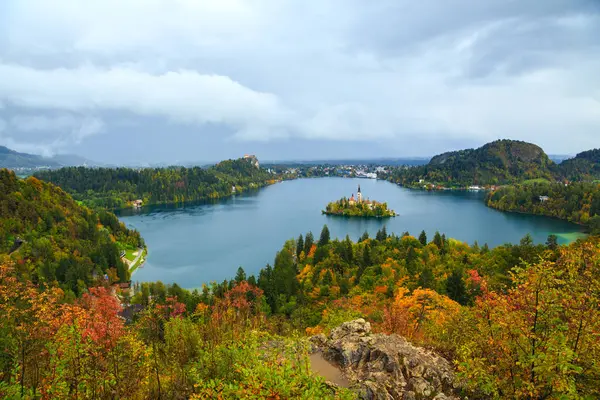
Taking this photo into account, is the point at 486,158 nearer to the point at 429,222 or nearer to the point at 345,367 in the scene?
the point at 429,222

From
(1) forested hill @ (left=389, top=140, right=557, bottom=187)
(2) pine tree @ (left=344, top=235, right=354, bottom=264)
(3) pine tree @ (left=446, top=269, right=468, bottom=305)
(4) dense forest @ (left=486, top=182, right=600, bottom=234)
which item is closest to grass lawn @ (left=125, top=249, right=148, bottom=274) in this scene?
(2) pine tree @ (left=344, top=235, right=354, bottom=264)

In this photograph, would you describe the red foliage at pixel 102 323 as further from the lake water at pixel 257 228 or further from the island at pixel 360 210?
the island at pixel 360 210

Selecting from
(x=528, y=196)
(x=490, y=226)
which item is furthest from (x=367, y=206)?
(x=528, y=196)

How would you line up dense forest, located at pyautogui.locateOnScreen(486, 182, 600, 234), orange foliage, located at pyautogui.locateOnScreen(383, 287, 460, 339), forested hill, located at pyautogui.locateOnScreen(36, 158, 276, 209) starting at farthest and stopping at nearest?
forested hill, located at pyautogui.locateOnScreen(36, 158, 276, 209), dense forest, located at pyautogui.locateOnScreen(486, 182, 600, 234), orange foliage, located at pyautogui.locateOnScreen(383, 287, 460, 339)

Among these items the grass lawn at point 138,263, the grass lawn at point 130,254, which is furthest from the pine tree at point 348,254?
the grass lawn at point 130,254

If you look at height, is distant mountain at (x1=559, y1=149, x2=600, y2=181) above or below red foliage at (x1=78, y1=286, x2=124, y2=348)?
above

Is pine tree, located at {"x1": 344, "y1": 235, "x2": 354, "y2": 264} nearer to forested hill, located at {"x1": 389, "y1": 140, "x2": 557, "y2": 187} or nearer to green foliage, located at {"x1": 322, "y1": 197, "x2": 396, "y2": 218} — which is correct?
green foliage, located at {"x1": 322, "y1": 197, "x2": 396, "y2": 218}
